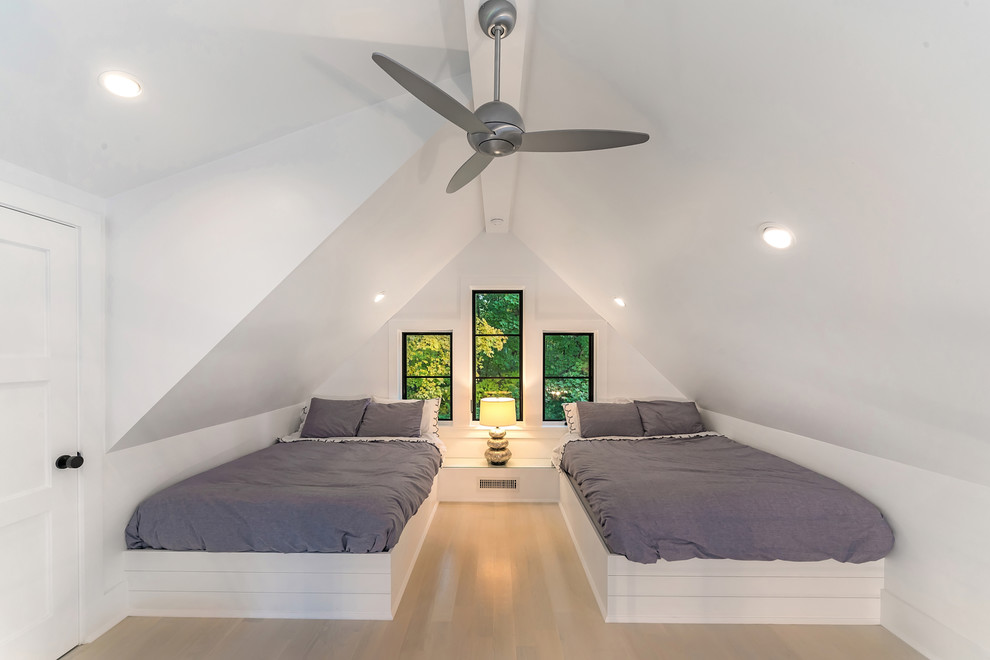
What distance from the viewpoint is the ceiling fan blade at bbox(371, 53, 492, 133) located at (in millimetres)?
1287

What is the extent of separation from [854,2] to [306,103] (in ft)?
6.23

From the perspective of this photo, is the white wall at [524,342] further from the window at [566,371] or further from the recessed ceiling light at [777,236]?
the recessed ceiling light at [777,236]

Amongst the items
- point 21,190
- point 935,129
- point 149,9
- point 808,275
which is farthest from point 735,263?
point 21,190

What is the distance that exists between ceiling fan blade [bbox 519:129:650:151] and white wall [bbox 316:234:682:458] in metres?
3.24

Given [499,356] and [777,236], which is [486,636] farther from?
[499,356]

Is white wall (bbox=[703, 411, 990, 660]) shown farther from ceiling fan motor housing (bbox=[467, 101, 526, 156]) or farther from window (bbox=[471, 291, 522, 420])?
window (bbox=[471, 291, 522, 420])

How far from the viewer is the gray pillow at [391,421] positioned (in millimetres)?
4230

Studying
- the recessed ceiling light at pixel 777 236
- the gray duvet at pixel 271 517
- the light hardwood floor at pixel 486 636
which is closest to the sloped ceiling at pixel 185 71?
the recessed ceiling light at pixel 777 236

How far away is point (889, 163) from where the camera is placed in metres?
1.27

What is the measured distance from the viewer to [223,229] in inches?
91.9

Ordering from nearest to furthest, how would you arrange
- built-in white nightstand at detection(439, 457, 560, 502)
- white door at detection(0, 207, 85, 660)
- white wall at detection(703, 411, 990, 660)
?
1. white door at detection(0, 207, 85, 660)
2. white wall at detection(703, 411, 990, 660)
3. built-in white nightstand at detection(439, 457, 560, 502)

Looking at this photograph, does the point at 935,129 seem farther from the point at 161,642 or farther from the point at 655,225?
the point at 161,642

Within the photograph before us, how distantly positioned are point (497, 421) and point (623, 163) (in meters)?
2.83

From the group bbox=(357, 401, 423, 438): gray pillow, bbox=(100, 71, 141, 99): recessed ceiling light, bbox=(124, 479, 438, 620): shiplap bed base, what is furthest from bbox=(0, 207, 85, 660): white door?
bbox=(357, 401, 423, 438): gray pillow
